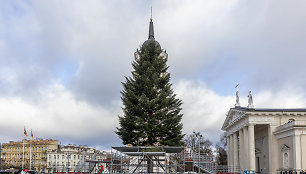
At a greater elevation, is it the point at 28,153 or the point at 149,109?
the point at 149,109

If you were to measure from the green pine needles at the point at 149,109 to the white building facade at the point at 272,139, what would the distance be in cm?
1128

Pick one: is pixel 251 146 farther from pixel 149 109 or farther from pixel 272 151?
pixel 149 109

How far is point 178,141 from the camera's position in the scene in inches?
1403

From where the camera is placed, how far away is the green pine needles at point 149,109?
35.1 metres

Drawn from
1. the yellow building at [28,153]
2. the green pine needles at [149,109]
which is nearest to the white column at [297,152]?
the green pine needles at [149,109]

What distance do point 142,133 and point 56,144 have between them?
103 meters

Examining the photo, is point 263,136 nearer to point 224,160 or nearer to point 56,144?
point 224,160

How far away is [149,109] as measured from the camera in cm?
3591

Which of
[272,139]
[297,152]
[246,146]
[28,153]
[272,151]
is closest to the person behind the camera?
[297,152]

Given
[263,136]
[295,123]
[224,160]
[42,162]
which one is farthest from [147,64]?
[42,162]

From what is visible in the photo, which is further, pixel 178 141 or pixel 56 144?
pixel 56 144

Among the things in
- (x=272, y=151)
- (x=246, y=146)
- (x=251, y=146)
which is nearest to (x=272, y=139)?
(x=272, y=151)

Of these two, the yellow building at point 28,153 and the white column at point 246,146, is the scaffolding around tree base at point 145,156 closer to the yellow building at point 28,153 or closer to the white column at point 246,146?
the white column at point 246,146

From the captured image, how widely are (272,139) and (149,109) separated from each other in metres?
17.7
